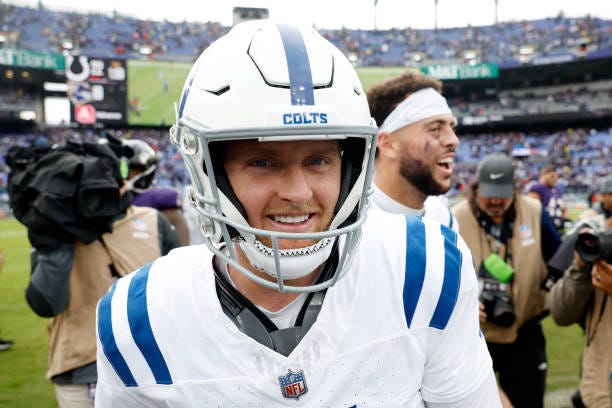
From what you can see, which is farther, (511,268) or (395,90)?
(511,268)

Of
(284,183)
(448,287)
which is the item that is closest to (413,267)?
(448,287)

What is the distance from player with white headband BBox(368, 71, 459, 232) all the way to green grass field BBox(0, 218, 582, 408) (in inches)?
85.5

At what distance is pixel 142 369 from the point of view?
1.11 meters

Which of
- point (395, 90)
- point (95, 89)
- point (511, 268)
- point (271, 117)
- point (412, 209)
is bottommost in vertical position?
point (511, 268)

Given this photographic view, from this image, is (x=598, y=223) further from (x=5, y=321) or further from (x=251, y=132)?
(x=5, y=321)

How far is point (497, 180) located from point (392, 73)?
94.1ft

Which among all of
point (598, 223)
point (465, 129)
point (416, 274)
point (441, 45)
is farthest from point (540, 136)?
point (416, 274)

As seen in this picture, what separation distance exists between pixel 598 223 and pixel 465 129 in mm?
32698

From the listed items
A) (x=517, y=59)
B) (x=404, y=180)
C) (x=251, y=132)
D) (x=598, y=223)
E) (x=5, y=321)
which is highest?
(x=517, y=59)

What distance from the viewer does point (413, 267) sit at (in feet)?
3.93

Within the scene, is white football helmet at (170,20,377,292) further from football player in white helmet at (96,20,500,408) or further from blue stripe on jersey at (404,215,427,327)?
blue stripe on jersey at (404,215,427,327)

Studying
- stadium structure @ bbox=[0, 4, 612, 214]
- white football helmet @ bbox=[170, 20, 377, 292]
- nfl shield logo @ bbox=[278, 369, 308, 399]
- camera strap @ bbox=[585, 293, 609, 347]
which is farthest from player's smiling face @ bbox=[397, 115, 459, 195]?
stadium structure @ bbox=[0, 4, 612, 214]

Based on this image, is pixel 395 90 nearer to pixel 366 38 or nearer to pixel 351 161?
pixel 351 161

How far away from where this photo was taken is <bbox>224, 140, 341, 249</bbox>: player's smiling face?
106 centimetres
